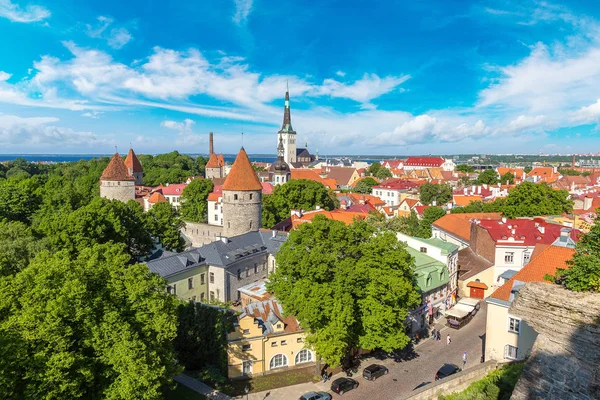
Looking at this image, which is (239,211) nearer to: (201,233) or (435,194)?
(201,233)

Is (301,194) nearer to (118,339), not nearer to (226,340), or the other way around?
(226,340)

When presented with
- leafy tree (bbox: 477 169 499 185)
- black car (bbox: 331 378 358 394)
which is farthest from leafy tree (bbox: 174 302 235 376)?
leafy tree (bbox: 477 169 499 185)

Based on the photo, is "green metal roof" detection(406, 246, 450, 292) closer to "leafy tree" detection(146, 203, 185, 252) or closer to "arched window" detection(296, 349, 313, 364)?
"arched window" detection(296, 349, 313, 364)

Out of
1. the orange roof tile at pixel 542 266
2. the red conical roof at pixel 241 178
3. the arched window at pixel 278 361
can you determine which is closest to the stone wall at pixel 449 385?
the orange roof tile at pixel 542 266

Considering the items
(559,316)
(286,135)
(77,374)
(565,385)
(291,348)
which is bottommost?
(291,348)

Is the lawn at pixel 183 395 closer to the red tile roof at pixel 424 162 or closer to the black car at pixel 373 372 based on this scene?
the black car at pixel 373 372

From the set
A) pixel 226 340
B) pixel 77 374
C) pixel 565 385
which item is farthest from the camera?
pixel 226 340

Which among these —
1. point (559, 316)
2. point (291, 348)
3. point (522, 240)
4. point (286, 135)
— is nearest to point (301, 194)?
point (522, 240)

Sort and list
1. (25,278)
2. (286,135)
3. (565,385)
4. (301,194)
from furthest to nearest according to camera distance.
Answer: (286,135) → (301,194) → (25,278) → (565,385)
